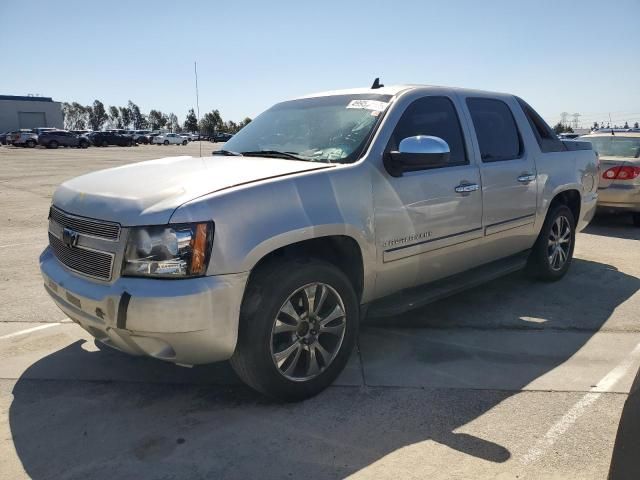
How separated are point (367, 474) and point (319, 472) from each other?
228 mm

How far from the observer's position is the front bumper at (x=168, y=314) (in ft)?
8.79

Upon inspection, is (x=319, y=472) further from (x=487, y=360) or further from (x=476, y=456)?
(x=487, y=360)

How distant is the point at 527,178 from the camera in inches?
191

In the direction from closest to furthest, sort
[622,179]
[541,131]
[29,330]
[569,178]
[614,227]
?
[29,330] < [541,131] < [569,178] < [622,179] < [614,227]

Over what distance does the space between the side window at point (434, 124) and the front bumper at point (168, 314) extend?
165 cm

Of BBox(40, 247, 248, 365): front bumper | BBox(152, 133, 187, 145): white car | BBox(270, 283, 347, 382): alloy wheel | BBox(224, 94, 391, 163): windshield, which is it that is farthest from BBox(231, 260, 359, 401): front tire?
BBox(152, 133, 187, 145): white car

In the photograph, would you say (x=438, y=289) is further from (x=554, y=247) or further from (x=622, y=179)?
(x=622, y=179)

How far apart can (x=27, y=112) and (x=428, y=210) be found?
273 feet

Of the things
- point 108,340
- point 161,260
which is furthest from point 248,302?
point 108,340

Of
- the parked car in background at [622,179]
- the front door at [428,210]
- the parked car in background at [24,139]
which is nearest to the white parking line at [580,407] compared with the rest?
the front door at [428,210]

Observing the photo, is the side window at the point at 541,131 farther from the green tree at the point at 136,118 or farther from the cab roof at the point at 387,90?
the green tree at the point at 136,118

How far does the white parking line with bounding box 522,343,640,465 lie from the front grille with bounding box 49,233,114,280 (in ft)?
7.64

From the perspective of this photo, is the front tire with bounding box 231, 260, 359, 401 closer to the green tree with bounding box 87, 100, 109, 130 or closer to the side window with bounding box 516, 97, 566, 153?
the side window with bounding box 516, 97, 566, 153

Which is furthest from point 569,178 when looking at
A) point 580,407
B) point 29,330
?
point 29,330
